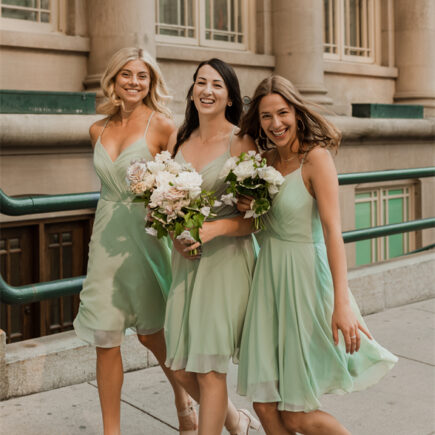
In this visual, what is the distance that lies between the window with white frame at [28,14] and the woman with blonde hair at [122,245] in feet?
19.1

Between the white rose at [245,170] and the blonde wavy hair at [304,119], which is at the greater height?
the blonde wavy hair at [304,119]

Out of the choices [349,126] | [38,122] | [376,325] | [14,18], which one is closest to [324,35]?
[349,126]

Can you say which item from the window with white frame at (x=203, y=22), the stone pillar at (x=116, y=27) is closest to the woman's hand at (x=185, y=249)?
the stone pillar at (x=116, y=27)

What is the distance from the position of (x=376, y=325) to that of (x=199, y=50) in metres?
5.72

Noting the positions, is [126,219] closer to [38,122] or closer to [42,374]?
[42,374]

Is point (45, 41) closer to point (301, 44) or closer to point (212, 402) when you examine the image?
point (301, 44)

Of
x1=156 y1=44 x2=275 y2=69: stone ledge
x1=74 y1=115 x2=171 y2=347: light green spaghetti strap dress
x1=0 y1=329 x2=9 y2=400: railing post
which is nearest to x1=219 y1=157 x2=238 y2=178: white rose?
x1=74 y1=115 x2=171 y2=347: light green spaghetti strap dress

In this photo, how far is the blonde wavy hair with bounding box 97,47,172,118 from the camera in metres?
3.98

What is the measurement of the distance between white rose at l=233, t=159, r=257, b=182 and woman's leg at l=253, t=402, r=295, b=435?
106 centimetres

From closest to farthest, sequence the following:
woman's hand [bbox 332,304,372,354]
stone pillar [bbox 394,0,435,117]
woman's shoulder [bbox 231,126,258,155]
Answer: woman's hand [bbox 332,304,372,354] → woman's shoulder [bbox 231,126,258,155] → stone pillar [bbox 394,0,435,117]

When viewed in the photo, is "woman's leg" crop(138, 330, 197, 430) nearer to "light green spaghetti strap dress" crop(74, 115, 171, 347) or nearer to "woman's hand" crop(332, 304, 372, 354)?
"light green spaghetti strap dress" crop(74, 115, 171, 347)

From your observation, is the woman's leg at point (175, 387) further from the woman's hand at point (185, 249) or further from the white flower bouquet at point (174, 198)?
the white flower bouquet at point (174, 198)

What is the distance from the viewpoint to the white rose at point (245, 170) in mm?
3291

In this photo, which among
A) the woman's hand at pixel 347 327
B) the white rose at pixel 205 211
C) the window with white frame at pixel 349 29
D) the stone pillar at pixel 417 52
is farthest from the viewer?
the stone pillar at pixel 417 52
